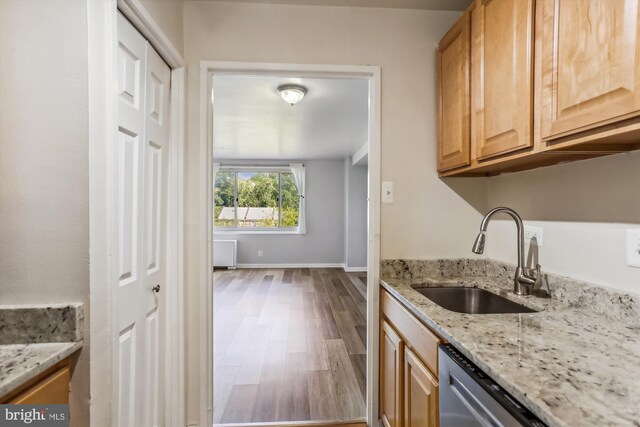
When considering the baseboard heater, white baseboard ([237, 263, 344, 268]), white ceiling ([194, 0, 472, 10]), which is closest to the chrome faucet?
white ceiling ([194, 0, 472, 10])

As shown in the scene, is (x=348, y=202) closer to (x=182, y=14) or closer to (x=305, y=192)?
(x=305, y=192)

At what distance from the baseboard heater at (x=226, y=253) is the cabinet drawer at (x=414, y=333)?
5559 millimetres

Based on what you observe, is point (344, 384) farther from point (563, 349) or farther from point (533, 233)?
point (563, 349)

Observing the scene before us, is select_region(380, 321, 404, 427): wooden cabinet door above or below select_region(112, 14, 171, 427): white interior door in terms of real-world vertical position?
below

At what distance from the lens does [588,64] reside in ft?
2.81

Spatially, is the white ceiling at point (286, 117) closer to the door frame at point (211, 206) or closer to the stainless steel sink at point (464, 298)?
the door frame at point (211, 206)

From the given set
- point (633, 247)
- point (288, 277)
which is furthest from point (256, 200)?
point (633, 247)

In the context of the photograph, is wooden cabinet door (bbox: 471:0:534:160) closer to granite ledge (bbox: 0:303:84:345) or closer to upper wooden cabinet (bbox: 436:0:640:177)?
upper wooden cabinet (bbox: 436:0:640:177)

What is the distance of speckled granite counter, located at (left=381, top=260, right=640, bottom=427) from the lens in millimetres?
579

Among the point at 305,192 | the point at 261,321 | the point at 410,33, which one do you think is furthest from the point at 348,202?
the point at 410,33

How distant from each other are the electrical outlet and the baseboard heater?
6.01m

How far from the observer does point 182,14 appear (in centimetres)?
170

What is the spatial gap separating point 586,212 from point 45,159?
1831 millimetres

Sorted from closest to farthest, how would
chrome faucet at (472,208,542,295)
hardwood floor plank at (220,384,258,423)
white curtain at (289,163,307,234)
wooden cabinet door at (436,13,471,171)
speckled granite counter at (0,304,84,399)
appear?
speckled granite counter at (0,304,84,399)
chrome faucet at (472,208,542,295)
wooden cabinet door at (436,13,471,171)
hardwood floor plank at (220,384,258,423)
white curtain at (289,163,307,234)
